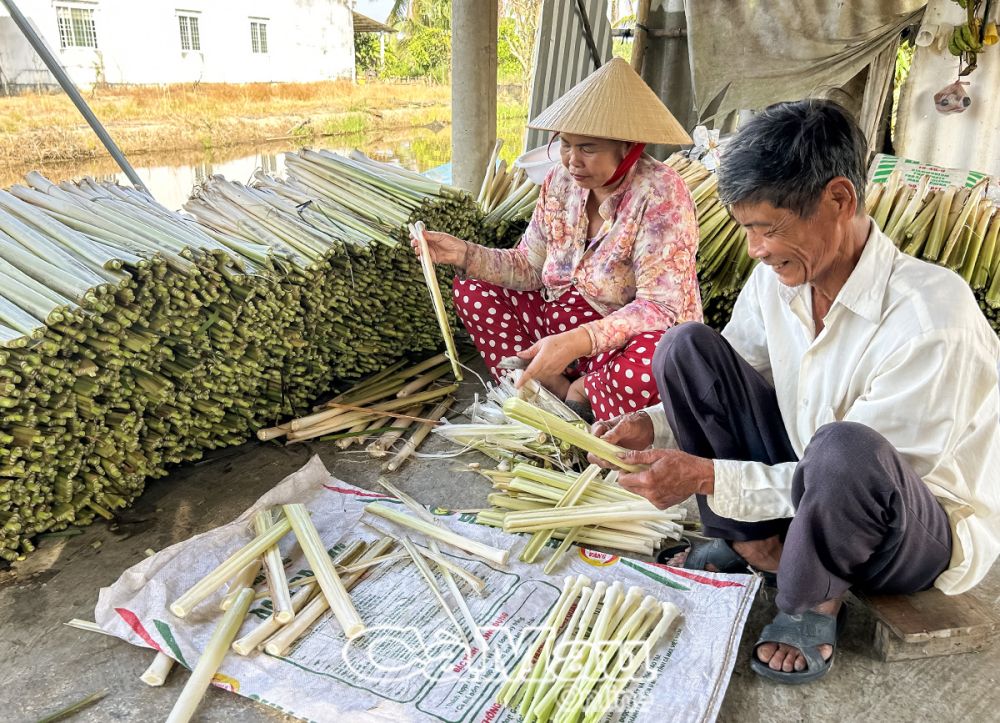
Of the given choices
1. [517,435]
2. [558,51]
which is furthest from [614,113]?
[558,51]

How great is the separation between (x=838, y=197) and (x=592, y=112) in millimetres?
1265

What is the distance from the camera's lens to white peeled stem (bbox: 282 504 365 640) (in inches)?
71.3

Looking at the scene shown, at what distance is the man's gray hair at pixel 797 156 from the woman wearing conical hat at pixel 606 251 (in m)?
1.03

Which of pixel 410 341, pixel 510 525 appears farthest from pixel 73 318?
pixel 410 341

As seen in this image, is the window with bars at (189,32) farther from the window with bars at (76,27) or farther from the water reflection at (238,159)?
the water reflection at (238,159)

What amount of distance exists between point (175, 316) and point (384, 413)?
3.18 ft

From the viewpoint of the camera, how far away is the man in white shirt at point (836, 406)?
57.1 inches

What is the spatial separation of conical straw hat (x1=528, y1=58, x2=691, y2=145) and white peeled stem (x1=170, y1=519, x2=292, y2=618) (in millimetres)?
1632

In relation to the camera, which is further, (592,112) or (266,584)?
(592,112)

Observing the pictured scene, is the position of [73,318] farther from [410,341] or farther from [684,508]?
[684,508]

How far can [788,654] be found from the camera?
1.72 m

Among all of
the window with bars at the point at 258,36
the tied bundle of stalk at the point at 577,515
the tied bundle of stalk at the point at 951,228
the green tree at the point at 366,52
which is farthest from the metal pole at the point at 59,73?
the green tree at the point at 366,52

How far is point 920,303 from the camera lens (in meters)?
1.49

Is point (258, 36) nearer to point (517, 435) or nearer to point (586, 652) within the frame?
point (517, 435)
